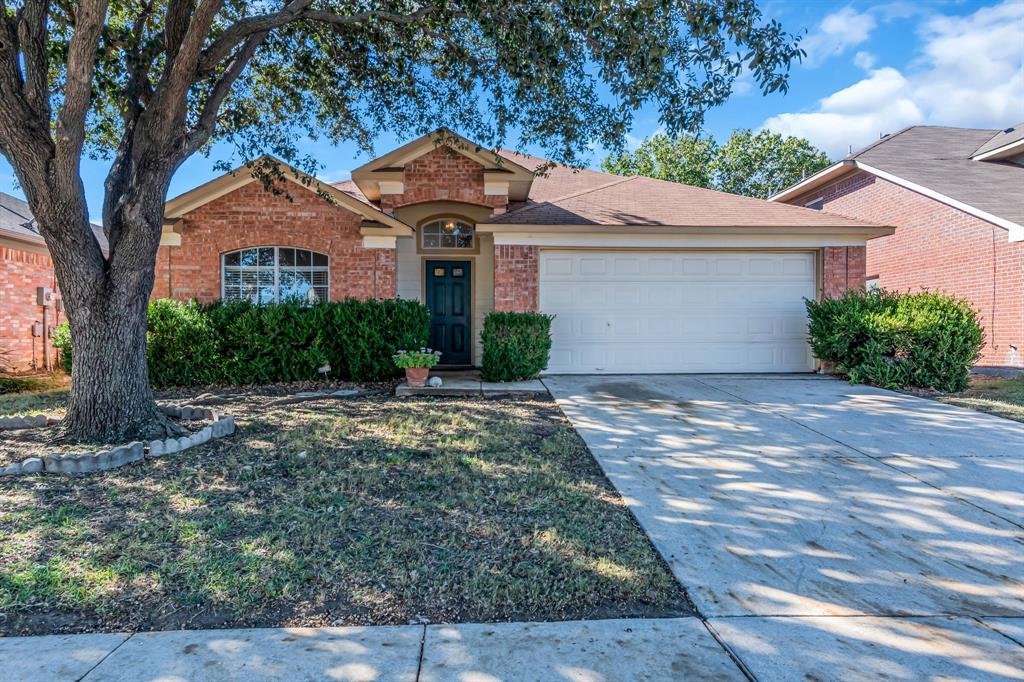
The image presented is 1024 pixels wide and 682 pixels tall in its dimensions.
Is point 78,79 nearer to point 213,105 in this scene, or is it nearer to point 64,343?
point 213,105

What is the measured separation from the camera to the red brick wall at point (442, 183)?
434 inches

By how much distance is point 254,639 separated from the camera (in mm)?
2459

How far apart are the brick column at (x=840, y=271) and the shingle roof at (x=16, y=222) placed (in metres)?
14.9

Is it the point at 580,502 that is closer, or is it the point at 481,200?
the point at 580,502

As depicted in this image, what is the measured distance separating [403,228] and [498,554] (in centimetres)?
815

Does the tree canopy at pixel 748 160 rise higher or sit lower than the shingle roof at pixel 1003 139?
higher

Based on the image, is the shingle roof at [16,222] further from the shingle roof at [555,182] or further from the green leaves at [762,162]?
the green leaves at [762,162]

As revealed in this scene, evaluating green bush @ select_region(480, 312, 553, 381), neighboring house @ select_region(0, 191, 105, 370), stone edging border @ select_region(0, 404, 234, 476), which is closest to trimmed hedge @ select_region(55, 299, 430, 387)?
green bush @ select_region(480, 312, 553, 381)

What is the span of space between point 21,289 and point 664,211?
14092 mm

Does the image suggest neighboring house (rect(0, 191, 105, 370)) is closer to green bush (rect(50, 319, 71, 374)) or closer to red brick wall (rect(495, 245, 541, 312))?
green bush (rect(50, 319, 71, 374))

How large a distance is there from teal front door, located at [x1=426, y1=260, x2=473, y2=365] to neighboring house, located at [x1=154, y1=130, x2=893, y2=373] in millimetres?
1390

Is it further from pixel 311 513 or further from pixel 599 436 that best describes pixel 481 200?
pixel 311 513

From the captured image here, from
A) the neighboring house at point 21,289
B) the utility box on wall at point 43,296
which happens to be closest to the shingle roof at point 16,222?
the neighboring house at point 21,289

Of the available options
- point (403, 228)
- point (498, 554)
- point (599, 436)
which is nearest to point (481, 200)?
point (403, 228)
